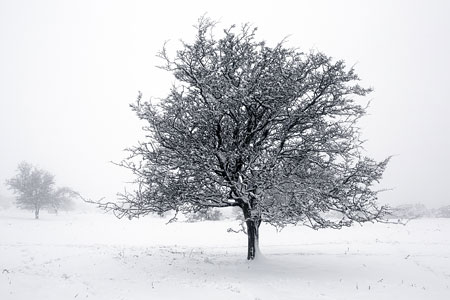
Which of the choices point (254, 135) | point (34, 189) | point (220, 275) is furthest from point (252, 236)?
point (34, 189)

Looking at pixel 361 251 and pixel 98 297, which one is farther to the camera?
pixel 361 251

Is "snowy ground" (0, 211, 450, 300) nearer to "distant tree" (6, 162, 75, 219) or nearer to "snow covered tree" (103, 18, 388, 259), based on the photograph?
"snow covered tree" (103, 18, 388, 259)

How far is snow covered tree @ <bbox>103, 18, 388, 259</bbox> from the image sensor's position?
35.6 feet

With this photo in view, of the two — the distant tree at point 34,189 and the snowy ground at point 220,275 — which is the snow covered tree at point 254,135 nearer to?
the snowy ground at point 220,275

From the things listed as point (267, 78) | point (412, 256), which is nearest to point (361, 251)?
point (412, 256)

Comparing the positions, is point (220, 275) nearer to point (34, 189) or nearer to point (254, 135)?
point (254, 135)

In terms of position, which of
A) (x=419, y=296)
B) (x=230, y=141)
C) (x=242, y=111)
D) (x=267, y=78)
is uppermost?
(x=267, y=78)

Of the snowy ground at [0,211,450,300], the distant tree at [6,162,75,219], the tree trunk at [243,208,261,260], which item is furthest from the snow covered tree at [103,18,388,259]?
the distant tree at [6,162,75,219]

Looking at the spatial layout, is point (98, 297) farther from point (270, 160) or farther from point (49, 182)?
point (49, 182)

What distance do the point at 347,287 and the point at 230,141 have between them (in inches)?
250

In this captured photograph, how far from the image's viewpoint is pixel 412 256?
15.9m

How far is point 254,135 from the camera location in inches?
489

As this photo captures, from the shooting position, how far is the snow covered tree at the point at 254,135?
1084 cm

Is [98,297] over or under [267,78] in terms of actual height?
under
